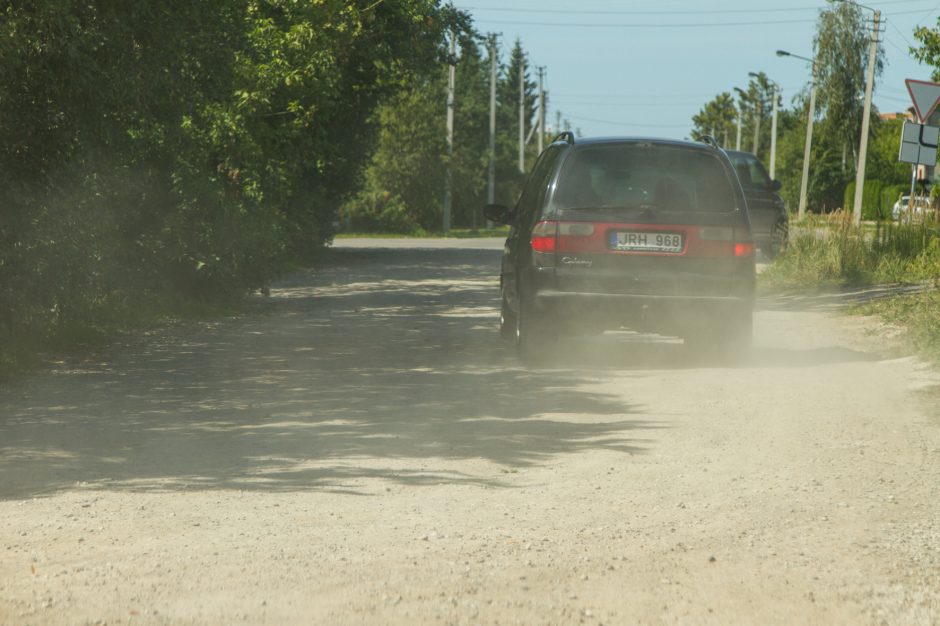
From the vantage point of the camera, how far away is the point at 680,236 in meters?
11.4

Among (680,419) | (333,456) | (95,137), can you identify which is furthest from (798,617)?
(95,137)

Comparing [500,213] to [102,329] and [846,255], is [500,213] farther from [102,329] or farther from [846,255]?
[846,255]

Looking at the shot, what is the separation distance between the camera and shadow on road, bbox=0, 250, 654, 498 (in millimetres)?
7258

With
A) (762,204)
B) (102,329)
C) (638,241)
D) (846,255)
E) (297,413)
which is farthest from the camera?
(762,204)

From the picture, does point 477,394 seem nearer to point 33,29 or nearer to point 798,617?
point 33,29

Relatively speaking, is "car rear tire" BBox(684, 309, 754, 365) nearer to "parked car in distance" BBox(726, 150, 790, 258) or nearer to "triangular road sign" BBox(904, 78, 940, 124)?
"triangular road sign" BBox(904, 78, 940, 124)

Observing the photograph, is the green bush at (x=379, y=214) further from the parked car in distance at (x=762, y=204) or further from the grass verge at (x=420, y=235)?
the parked car in distance at (x=762, y=204)

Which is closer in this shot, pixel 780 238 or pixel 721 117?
pixel 780 238

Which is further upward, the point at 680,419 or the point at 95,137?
the point at 95,137

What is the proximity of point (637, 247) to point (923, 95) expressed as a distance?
8.63 m

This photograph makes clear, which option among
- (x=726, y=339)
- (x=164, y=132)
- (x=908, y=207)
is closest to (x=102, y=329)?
(x=164, y=132)

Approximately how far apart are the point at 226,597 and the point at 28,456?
325 cm

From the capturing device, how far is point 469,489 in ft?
22.2

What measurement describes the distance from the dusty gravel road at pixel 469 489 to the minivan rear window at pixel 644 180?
1.41 meters
